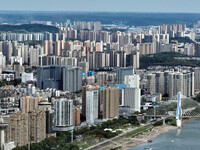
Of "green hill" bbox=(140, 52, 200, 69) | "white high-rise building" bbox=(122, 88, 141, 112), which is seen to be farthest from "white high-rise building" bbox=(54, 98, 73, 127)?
"green hill" bbox=(140, 52, 200, 69)

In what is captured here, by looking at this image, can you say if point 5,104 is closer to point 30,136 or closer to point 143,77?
point 30,136

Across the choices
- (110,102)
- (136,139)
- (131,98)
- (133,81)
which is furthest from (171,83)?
(136,139)

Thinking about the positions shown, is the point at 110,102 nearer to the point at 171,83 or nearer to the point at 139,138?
the point at 139,138

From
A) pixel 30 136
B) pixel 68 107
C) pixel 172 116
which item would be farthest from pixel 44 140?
pixel 172 116

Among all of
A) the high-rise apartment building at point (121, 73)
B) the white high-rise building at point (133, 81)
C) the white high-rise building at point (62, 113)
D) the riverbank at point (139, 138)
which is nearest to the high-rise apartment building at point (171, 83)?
the high-rise apartment building at point (121, 73)

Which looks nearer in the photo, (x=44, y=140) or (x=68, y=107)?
(x=44, y=140)

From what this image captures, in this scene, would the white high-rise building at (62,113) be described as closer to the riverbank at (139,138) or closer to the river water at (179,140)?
the riverbank at (139,138)
